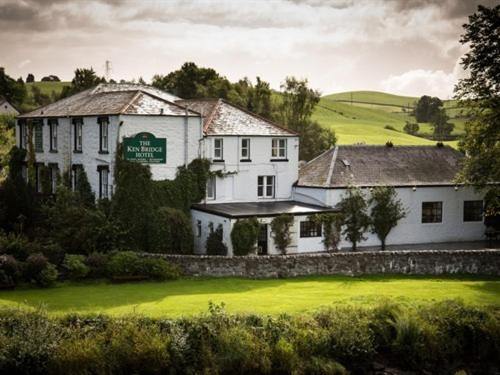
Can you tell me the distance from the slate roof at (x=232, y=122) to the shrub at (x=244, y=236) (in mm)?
8514

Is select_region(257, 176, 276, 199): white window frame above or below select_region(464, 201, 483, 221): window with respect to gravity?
above

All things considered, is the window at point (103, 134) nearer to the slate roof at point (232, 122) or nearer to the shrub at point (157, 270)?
the slate roof at point (232, 122)

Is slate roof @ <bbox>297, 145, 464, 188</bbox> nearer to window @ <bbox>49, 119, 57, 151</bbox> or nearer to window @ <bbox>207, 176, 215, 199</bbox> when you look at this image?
window @ <bbox>207, 176, 215, 199</bbox>

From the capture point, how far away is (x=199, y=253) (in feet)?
140

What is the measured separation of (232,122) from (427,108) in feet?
313

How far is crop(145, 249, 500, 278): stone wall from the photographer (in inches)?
1437

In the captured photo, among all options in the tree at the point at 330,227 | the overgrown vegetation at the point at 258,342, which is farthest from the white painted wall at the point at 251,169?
the overgrown vegetation at the point at 258,342

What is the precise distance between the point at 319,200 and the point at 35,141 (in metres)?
21.9

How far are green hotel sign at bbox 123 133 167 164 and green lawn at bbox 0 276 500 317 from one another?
987 centimetres

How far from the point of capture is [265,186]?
48281 mm

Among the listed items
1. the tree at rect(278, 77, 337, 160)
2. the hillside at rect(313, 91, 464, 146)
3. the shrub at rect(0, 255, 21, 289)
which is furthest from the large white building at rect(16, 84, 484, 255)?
the hillside at rect(313, 91, 464, 146)

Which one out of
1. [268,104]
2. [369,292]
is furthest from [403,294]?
[268,104]

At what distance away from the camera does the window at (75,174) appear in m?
46.0

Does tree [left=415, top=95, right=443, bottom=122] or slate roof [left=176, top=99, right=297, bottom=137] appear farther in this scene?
tree [left=415, top=95, right=443, bottom=122]
